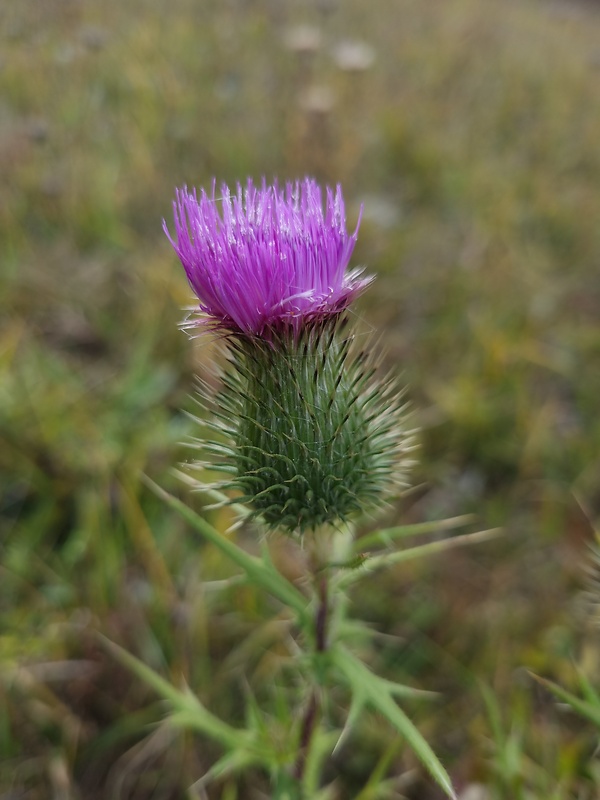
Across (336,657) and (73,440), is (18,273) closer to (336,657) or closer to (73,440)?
(73,440)

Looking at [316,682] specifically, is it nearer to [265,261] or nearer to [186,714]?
[186,714]

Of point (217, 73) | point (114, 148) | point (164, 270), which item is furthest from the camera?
point (217, 73)

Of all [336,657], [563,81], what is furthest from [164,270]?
[563,81]

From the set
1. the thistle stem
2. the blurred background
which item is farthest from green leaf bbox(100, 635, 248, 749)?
the blurred background

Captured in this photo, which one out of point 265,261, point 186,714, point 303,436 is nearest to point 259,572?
point 303,436

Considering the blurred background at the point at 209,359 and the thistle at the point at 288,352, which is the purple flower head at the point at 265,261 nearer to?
the thistle at the point at 288,352

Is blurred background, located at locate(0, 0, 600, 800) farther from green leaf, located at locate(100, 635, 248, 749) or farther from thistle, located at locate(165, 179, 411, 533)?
green leaf, located at locate(100, 635, 248, 749)

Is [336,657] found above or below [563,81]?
below
